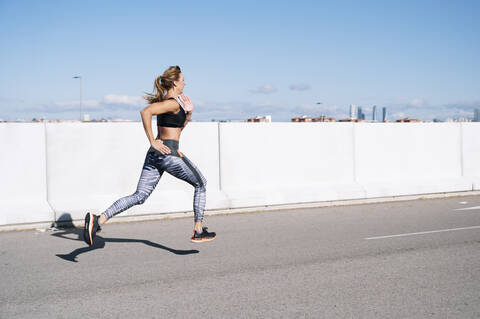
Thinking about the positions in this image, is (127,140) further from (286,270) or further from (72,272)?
(286,270)

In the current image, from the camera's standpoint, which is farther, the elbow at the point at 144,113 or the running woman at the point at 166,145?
the running woman at the point at 166,145

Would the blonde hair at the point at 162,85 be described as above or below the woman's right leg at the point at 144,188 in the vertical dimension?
above

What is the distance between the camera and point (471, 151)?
1194 centimetres

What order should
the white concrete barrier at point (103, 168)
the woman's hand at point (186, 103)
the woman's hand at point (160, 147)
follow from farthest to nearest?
1. the white concrete barrier at point (103, 168)
2. the woman's hand at point (186, 103)
3. the woman's hand at point (160, 147)

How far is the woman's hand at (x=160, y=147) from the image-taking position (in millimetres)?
5383

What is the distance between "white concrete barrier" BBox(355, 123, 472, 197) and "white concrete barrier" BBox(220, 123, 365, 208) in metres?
0.37

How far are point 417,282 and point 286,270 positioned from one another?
4.02 ft

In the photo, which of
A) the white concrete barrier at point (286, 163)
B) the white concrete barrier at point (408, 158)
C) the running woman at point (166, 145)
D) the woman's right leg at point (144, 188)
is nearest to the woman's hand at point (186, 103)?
the running woman at point (166, 145)

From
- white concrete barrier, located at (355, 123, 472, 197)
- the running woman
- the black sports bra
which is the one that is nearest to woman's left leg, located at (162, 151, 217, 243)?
the running woman

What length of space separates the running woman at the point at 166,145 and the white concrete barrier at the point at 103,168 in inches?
116

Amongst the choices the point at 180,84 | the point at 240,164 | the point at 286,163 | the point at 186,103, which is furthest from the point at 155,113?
the point at 286,163

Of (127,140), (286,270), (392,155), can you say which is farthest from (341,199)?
(286,270)

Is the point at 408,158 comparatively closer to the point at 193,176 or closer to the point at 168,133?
the point at 193,176

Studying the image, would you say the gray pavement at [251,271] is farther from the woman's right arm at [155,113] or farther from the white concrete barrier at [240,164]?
the woman's right arm at [155,113]
